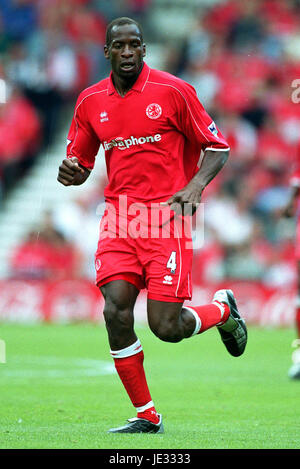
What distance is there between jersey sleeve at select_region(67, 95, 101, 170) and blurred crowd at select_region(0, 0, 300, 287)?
31.2ft

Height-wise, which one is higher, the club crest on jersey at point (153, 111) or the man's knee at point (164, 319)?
the club crest on jersey at point (153, 111)

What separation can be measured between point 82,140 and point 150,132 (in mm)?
531

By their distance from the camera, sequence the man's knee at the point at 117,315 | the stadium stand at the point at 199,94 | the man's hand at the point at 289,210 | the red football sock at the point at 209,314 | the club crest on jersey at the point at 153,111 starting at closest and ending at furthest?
the man's knee at the point at 117,315, the club crest on jersey at the point at 153,111, the red football sock at the point at 209,314, the man's hand at the point at 289,210, the stadium stand at the point at 199,94

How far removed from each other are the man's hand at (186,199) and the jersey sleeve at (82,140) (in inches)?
30.7

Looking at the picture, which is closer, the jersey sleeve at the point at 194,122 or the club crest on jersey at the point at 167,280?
the club crest on jersey at the point at 167,280

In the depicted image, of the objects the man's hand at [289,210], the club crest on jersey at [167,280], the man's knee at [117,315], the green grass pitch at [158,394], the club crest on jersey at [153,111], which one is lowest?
the green grass pitch at [158,394]

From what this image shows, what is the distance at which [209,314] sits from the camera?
630 cm

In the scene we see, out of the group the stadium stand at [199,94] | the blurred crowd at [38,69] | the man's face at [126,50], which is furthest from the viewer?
the blurred crowd at [38,69]

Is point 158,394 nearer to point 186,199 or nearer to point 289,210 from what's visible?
point 289,210

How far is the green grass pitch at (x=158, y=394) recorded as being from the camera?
5.32m

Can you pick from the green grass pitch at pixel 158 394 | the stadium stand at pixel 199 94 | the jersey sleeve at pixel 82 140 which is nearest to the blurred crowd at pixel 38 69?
the stadium stand at pixel 199 94

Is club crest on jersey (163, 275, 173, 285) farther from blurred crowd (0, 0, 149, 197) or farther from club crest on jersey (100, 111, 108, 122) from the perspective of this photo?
blurred crowd (0, 0, 149, 197)

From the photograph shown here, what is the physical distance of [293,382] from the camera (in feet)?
28.3

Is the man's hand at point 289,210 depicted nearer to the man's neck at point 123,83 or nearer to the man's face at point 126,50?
the man's neck at point 123,83
